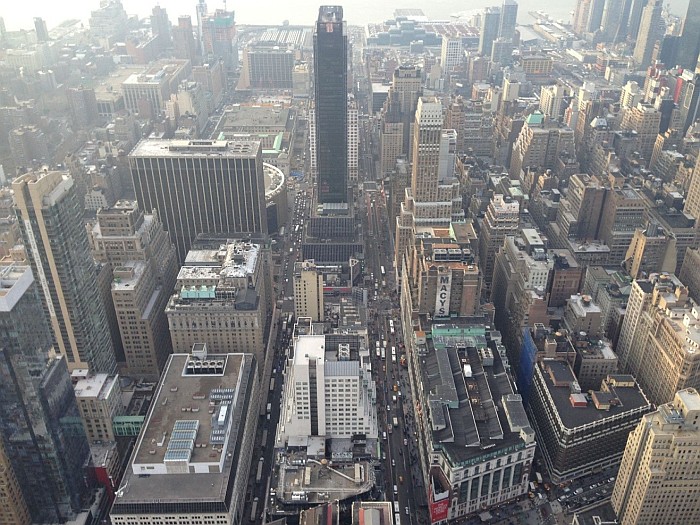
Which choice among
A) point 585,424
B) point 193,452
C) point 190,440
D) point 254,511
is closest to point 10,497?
point 190,440

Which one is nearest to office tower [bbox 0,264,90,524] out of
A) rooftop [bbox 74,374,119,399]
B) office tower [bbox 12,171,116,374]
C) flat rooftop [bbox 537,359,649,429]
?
rooftop [bbox 74,374,119,399]

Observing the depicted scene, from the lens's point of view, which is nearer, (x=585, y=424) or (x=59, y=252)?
(x=59, y=252)

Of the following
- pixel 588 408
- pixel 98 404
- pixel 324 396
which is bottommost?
pixel 588 408

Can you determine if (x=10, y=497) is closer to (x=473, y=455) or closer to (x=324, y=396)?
(x=324, y=396)

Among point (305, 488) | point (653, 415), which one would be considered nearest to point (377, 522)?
point (305, 488)

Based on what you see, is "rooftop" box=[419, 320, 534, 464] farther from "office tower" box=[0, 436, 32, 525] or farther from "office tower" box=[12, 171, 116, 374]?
"office tower" box=[0, 436, 32, 525]

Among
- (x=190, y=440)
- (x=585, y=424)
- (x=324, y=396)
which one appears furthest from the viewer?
(x=585, y=424)

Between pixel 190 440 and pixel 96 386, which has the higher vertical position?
pixel 190 440
